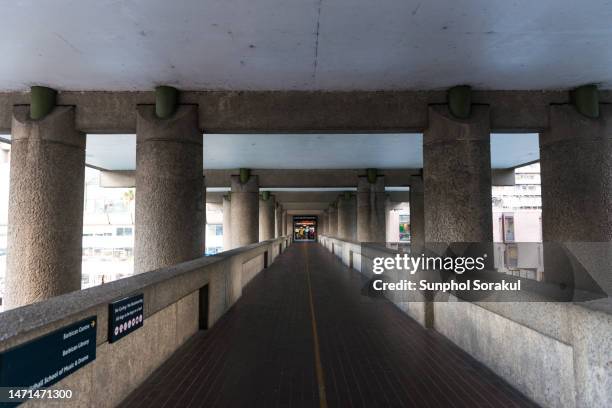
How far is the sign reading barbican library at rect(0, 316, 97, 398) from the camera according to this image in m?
2.74

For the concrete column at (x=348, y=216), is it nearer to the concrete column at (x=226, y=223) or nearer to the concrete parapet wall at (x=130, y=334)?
the concrete column at (x=226, y=223)

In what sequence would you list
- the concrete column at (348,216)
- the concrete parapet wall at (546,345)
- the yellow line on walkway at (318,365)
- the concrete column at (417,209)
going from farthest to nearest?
the concrete column at (348,216)
the concrete column at (417,209)
the yellow line on walkway at (318,365)
the concrete parapet wall at (546,345)

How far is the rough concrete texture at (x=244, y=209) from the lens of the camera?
78.0ft

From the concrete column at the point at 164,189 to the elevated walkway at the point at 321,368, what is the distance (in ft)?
7.32

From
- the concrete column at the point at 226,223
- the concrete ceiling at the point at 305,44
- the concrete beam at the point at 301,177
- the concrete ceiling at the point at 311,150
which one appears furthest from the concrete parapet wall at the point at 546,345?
the concrete column at the point at 226,223

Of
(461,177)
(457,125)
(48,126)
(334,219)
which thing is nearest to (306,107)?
(457,125)

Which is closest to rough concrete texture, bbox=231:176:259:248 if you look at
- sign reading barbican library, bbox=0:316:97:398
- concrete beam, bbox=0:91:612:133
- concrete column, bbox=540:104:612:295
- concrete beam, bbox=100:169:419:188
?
concrete beam, bbox=100:169:419:188

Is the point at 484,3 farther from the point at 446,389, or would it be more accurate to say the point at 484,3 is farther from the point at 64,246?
the point at 64,246

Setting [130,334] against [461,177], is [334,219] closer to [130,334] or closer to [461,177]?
[461,177]

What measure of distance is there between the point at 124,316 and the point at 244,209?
62.9 feet

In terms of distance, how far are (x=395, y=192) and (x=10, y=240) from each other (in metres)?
38.3

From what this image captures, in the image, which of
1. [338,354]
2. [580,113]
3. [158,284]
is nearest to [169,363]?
[158,284]

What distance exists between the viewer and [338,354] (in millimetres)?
6414

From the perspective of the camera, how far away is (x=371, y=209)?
86.1ft
